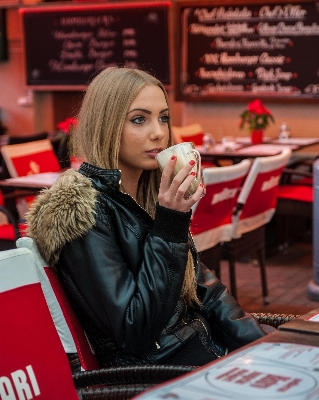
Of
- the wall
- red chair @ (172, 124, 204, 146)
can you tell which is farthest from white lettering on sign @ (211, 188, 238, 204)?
the wall

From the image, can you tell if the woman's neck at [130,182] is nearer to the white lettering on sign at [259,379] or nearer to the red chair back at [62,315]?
the red chair back at [62,315]

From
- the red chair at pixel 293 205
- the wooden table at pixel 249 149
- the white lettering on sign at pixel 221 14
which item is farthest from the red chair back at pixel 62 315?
the white lettering on sign at pixel 221 14

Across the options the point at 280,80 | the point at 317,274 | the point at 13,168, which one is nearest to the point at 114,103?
the point at 317,274

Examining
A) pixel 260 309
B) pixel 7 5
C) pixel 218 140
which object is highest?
pixel 7 5

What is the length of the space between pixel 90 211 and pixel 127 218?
124mm

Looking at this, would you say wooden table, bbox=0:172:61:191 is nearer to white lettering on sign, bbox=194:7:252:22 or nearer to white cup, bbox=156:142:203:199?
white cup, bbox=156:142:203:199

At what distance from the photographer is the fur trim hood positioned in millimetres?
1951

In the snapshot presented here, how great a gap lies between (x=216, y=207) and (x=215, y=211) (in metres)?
0.03

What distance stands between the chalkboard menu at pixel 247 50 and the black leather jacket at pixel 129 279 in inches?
245

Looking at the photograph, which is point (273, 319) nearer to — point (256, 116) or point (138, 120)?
point (138, 120)

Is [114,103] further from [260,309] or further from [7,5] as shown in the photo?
[7,5]

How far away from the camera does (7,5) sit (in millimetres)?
10023

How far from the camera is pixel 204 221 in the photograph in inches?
175

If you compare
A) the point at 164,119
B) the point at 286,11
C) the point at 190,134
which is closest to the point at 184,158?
the point at 164,119
